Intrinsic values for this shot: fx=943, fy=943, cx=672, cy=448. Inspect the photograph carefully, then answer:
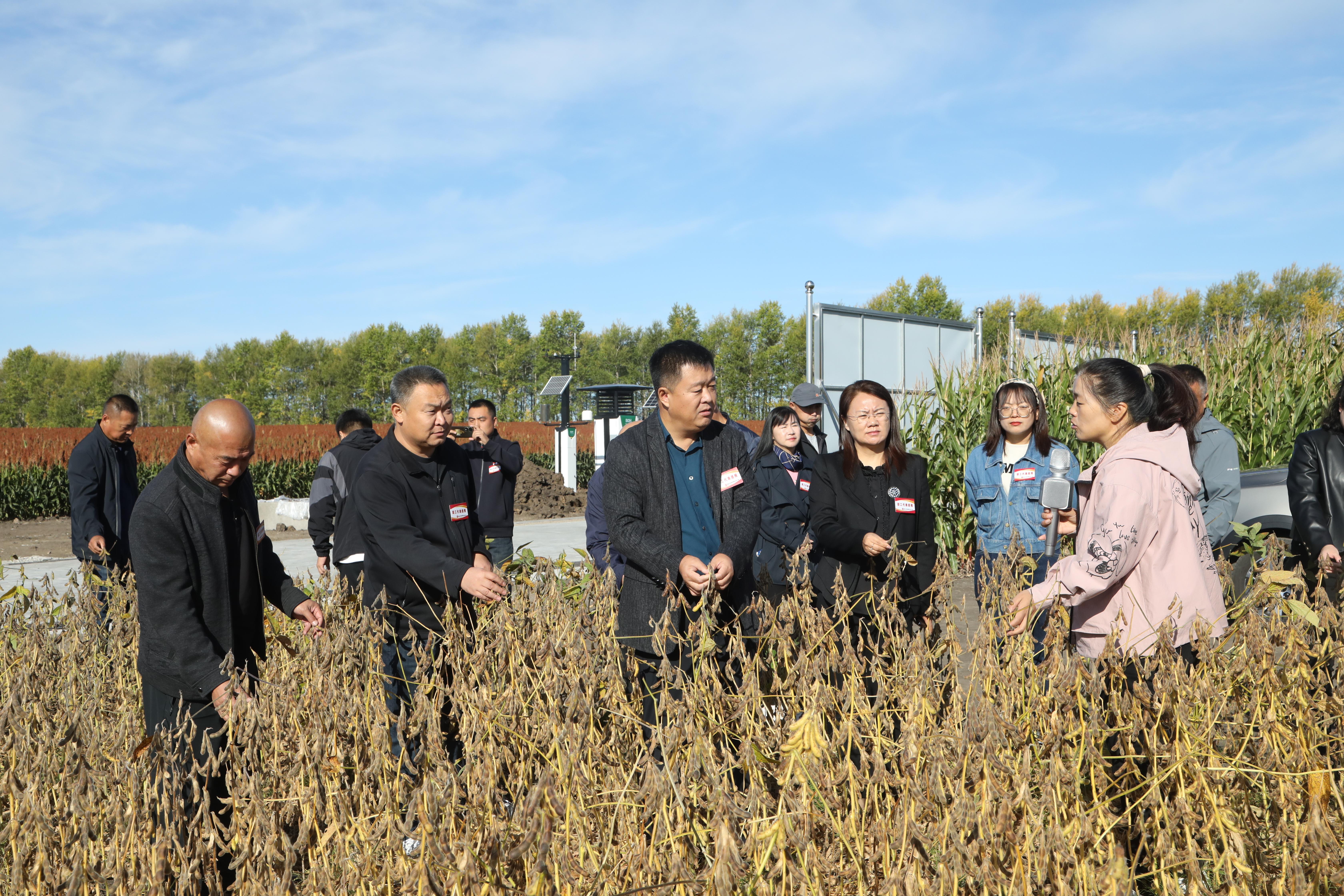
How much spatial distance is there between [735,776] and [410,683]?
4.01ft

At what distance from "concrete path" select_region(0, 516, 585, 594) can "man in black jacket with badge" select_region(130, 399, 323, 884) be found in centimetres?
606

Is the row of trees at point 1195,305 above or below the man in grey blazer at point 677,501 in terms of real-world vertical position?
above

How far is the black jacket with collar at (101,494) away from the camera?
5.84 meters

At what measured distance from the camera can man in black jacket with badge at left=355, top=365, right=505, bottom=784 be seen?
346 centimetres

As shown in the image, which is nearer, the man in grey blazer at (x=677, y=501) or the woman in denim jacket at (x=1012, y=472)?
the man in grey blazer at (x=677, y=501)

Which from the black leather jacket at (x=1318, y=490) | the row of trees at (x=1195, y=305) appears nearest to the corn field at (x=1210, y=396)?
the black leather jacket at (x=1318, y=490)

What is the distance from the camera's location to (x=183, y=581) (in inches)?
104

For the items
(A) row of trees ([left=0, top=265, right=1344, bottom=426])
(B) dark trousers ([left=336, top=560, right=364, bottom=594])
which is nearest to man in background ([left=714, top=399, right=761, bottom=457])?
(B) dark trousers ([left=336, top=560, right=364, bottom=594])

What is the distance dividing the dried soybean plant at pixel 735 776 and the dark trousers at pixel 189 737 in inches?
2.6

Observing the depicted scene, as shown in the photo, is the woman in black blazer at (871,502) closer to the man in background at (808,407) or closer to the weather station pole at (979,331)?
the man in background at (808,407)

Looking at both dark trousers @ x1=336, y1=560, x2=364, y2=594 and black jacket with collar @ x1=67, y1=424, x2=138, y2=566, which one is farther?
black jacket with collar @ x1=67, y1=424, x2=138, y2=566

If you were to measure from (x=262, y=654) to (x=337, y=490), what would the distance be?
2.55 m

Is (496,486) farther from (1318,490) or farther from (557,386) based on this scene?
(557,386)

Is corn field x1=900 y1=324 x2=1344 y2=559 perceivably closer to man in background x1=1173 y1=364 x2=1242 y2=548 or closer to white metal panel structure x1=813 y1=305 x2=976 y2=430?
white metal panel structure x1=813 y1=305 x2=976 y2=430
